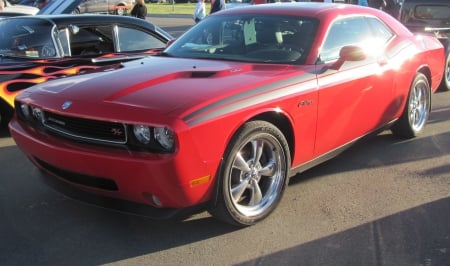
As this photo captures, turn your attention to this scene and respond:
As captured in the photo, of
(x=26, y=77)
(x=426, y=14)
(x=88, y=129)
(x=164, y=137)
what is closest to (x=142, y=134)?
(x=164, y=137)

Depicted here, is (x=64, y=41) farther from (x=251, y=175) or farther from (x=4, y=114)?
(x=251, y=175)

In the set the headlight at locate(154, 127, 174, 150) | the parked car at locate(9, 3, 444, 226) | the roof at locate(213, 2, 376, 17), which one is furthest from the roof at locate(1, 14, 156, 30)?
the headlight at locate(154, 127, 174, 150)

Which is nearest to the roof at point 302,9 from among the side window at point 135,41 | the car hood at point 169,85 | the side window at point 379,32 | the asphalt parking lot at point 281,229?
the side window at point 379,32

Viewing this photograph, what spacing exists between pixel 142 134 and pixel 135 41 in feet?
14.0

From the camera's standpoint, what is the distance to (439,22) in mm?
9125

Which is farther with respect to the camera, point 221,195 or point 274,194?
point 274,194

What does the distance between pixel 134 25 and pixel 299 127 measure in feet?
13.2

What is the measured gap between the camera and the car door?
4.05m

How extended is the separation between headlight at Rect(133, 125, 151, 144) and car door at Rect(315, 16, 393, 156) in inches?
59.4

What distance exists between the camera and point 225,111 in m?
3.19

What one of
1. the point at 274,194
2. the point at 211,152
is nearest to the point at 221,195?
the point at 211,152

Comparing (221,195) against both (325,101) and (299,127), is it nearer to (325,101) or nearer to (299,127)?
(299,127)

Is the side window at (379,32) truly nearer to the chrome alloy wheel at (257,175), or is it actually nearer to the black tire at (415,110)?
the black tire at (415,110)

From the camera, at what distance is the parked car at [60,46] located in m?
5.73
